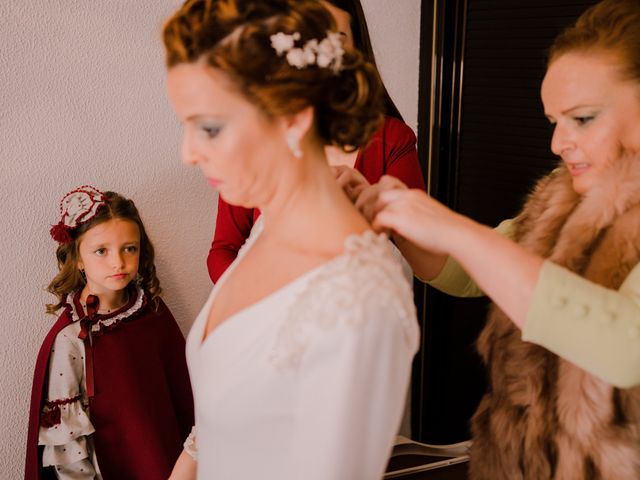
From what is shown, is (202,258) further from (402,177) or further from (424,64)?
(424,64)

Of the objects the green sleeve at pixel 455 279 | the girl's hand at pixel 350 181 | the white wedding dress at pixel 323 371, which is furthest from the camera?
the green sleeve at pixel 455 279

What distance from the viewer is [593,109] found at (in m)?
1.02

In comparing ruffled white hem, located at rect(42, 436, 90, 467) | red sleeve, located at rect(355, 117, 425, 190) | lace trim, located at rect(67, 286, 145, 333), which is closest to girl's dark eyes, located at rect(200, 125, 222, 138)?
red sleeve, located at rect(355, 117, 425, 190)

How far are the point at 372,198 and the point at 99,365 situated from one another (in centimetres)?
107

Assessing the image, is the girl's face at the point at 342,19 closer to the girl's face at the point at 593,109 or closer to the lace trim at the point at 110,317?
the girl's face at the point at 593,109

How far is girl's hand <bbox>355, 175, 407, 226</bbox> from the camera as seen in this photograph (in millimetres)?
951

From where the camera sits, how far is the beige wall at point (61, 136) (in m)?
1.66

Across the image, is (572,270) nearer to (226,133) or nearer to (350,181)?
(350,181)

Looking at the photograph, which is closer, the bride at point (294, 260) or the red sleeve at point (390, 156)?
the bride at point (294, 260)

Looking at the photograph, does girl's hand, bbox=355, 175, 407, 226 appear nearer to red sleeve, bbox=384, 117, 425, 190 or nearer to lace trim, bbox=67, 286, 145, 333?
red sleeve, bbox=384, 117, 425, 190

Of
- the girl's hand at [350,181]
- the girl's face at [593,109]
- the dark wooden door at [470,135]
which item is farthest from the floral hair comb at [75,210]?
the dark wooden door at [470,135]

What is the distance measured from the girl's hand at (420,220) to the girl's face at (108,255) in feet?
3.26

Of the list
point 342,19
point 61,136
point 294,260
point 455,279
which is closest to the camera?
point 294,260

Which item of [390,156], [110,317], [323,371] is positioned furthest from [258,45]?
[110,317]
